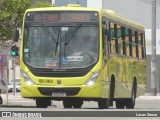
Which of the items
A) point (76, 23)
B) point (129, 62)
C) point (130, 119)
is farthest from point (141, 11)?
point (130, 119)

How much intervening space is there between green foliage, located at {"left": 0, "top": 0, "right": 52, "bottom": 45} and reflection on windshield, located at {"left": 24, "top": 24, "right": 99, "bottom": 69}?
1226 centimetres

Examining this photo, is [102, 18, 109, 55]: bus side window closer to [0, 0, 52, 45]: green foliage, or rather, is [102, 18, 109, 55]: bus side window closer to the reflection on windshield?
the reflection on windshield

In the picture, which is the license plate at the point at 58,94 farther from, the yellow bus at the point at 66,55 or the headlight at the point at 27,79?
the headlight at the point at 27,79

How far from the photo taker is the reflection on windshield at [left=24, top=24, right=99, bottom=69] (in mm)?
24984

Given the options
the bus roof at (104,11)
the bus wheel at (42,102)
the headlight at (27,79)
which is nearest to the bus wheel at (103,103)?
the bus wheel at (42,102)

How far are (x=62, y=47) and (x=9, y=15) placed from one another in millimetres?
12955

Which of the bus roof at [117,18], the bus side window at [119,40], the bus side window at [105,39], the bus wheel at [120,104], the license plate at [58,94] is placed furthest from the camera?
the bus wheel at [120,104]

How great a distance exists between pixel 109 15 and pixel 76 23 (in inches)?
77.5

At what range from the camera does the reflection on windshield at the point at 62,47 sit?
25.0 meters

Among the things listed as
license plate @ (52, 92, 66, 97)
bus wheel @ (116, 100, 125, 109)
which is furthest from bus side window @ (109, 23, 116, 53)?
bus wheel @ (116, 100, 125, 109)

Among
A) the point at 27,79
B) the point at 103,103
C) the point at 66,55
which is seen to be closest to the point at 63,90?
the point at 66,55

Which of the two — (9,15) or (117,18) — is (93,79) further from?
(9,15)

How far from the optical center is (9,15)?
1480 inches

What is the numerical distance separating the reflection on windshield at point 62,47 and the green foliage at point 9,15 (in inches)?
483
